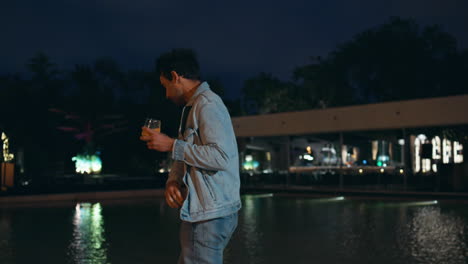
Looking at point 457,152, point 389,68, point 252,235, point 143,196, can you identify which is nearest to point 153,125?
point 252,235

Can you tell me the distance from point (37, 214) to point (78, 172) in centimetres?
2006

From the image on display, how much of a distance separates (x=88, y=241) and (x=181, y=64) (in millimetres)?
8453

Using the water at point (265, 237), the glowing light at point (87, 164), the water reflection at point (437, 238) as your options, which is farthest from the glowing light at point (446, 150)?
the glowing light at point (87, 164)

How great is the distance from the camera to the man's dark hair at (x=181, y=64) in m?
2.91

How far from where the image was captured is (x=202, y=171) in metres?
2.78

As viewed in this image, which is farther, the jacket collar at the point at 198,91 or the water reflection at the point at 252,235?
the water reflection at the point at 252,235

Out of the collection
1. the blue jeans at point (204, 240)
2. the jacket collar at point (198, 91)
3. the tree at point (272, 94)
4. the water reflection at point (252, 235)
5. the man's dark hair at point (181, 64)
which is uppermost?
the tree at point (272, 94)

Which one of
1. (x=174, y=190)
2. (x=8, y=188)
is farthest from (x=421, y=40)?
(x=174, y=190)

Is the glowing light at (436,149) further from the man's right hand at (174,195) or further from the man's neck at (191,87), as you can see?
the man's right hand at (174,195)

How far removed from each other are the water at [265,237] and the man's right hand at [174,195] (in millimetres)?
5585

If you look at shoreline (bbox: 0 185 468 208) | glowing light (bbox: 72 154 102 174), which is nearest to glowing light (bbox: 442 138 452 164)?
shoreline (bbox: 0 185 468 208)

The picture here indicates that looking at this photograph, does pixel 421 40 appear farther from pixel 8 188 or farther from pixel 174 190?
pixel 174 190

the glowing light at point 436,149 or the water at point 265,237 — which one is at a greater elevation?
the glowing light at point 436,149

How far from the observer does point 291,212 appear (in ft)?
55.3
